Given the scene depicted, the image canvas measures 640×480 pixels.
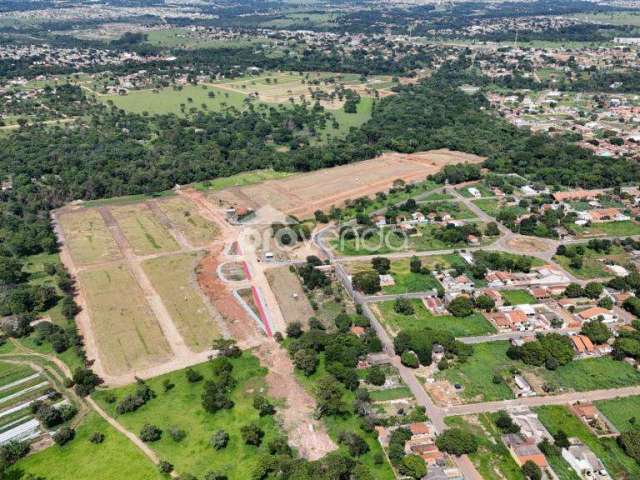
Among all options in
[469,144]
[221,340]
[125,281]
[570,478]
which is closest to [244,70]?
[469,144]

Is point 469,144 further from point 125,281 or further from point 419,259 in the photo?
point 125,281

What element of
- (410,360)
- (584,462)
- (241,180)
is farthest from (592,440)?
(241,180)

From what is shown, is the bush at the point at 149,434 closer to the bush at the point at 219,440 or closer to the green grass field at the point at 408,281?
the bush at the point at 219,440

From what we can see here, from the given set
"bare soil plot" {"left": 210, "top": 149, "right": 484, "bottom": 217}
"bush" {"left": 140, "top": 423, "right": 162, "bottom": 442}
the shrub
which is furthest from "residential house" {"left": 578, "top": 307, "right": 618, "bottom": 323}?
"bush" {"left": 140, "top": 423, "right": 162, "bottom": 442}

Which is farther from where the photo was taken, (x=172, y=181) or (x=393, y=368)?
(x=172, y=181)

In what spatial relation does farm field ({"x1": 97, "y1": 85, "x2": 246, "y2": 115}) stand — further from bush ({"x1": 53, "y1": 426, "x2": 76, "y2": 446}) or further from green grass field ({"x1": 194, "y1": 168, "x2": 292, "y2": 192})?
A: bush ({"x1": 53, "y1": 426, "x2": 76, "y2": 446})
